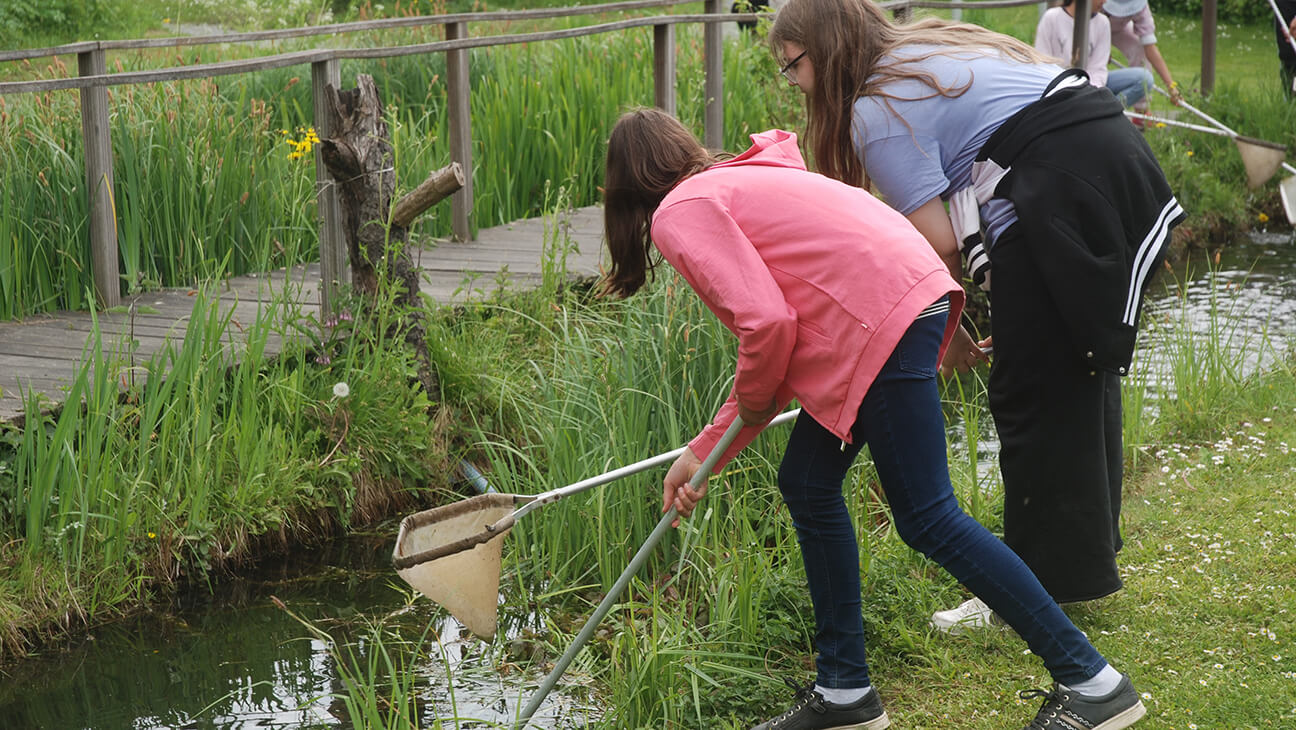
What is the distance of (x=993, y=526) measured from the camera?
147 inches

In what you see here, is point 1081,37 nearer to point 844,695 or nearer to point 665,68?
point 665,68

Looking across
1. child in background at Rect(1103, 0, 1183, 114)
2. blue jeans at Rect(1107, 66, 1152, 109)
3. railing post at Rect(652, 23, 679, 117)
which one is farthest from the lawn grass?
child in background at Rect(1103, 0, 1183, 114)

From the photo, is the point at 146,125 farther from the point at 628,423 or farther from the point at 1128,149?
the point at 1128,149

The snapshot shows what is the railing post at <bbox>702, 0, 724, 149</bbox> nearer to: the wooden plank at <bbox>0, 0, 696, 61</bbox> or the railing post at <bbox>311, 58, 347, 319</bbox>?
the wooden plank at <bbox>0, 0, 696, 61</bbox>

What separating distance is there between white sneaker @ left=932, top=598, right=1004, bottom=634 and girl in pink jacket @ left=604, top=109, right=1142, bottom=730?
0.67 meters

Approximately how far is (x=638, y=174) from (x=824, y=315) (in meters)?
0.44

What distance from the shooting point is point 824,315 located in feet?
8.01

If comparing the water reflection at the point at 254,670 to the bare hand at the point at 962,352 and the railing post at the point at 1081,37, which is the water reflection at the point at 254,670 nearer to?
the bare hand at the point at 962,352

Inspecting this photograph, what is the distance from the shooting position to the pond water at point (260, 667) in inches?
133

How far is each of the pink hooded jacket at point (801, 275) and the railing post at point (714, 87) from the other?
15.2 ft

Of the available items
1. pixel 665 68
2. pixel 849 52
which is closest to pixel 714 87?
pixel 665 68

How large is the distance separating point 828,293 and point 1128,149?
78cm

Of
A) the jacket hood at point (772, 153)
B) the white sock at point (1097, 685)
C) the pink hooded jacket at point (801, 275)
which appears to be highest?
the jacket hood at point (772, 153)

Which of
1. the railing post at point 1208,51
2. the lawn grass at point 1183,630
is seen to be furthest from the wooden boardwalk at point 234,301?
the railing post at point 1208,51
